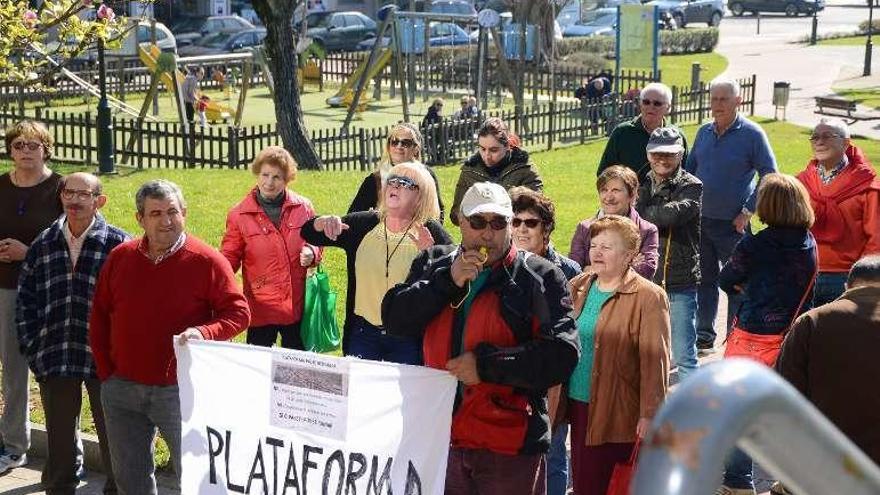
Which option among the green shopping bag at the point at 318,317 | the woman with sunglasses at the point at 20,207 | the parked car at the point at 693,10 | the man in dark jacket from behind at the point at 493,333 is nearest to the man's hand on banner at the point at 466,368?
the man in dark jacket from behind at the point at 493,333

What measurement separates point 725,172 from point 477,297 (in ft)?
16.6

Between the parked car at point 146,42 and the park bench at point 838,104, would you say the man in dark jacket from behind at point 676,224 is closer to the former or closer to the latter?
the park bench at point 838,104

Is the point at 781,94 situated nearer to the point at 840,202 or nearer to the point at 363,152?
the point at 363,152

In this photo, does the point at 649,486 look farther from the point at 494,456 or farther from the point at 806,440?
the point at 494,456

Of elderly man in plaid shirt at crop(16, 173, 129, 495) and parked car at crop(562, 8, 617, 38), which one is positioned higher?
parked car at crop(562, 8, 617, 38)

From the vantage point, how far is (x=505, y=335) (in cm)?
523

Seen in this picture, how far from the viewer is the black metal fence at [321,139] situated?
76.8ft

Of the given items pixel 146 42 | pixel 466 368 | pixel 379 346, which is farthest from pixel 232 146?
pixel 146 42

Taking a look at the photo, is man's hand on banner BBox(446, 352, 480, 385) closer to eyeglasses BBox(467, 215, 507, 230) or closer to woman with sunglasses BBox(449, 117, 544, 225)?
eyeglasses BBox(467, 215, 507, 230)

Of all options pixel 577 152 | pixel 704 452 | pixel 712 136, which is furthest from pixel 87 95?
pixel 704 452

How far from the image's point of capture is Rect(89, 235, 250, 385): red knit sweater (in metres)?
6.25

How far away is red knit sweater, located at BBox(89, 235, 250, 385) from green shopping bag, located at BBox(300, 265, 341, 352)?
138cm

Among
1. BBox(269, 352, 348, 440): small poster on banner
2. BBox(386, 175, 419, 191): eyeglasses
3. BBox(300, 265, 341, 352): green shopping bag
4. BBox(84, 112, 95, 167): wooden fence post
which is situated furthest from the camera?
BBox(84, 112, 95, 167): wooden fence post

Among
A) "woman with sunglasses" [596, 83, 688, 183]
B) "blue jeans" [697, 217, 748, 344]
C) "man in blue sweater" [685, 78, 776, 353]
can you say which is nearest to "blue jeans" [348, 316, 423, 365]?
"woman with sunglasses" [596, 83, 688, 183]
